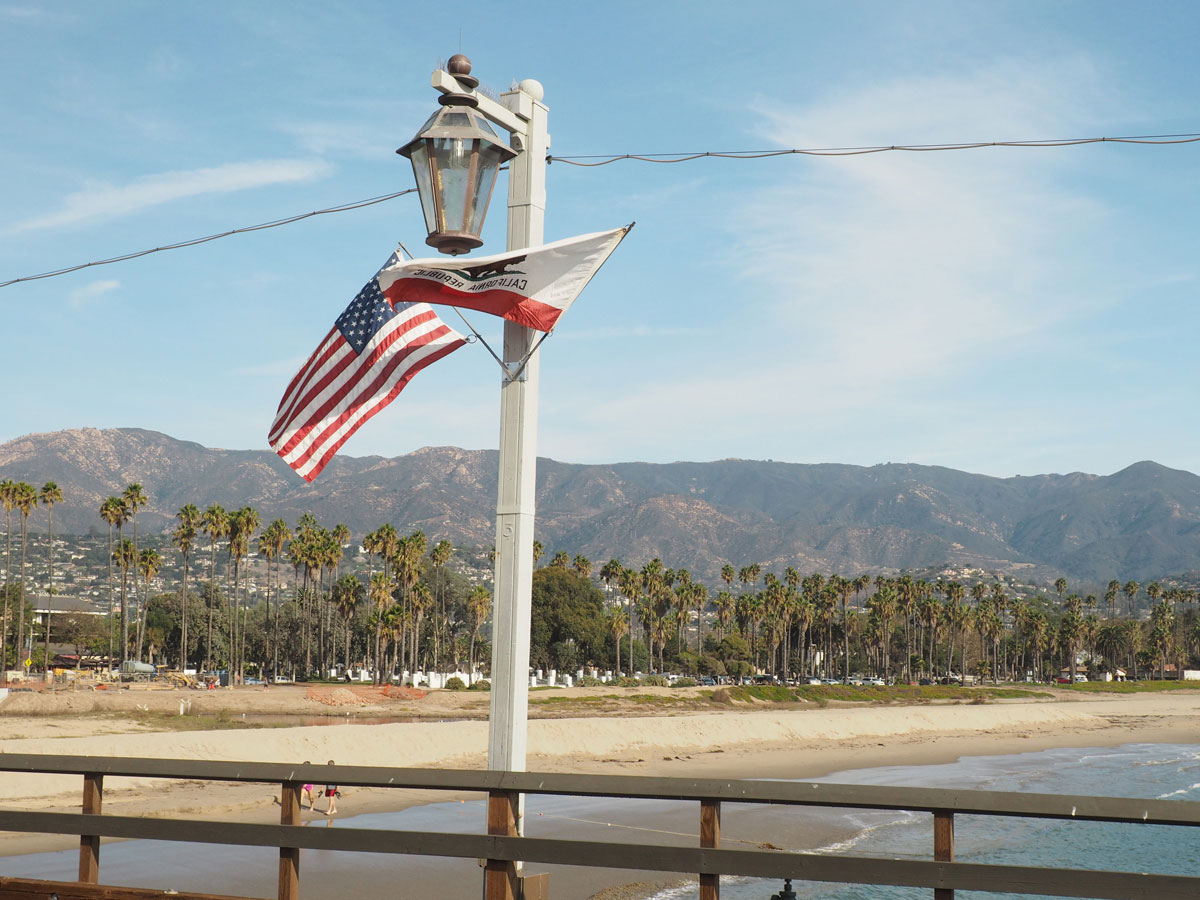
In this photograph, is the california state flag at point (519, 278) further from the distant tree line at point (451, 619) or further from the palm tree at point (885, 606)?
the palm tree at point (885, 606)

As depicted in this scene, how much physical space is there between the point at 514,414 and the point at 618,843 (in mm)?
2722

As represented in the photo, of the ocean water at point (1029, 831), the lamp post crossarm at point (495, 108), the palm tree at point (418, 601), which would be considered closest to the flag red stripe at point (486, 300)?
the lamp post crossarm at point (495, 108)

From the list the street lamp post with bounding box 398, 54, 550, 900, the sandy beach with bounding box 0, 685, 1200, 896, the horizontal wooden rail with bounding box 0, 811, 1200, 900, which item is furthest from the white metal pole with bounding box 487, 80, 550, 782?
the sandy beach with bounding box 0, 685, 1200, 896

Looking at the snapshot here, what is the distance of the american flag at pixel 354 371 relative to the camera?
866cm

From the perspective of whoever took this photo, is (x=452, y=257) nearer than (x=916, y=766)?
Yes

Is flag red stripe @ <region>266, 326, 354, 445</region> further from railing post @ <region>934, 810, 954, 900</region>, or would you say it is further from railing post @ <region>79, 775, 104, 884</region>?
railing post @ <region>934, 810, 954, 900</region>

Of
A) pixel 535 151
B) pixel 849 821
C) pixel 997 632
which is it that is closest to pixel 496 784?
pixel 535 151

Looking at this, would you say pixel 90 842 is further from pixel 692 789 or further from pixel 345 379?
pixel 345 379

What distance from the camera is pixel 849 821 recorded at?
30422mm

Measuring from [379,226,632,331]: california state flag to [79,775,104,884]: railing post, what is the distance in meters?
3.42

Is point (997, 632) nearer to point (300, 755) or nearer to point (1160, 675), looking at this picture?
point (1160, 675)

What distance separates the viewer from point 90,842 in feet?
20.6

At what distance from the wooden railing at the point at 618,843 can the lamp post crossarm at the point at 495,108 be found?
393 cm

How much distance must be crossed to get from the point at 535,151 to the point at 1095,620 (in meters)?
168
